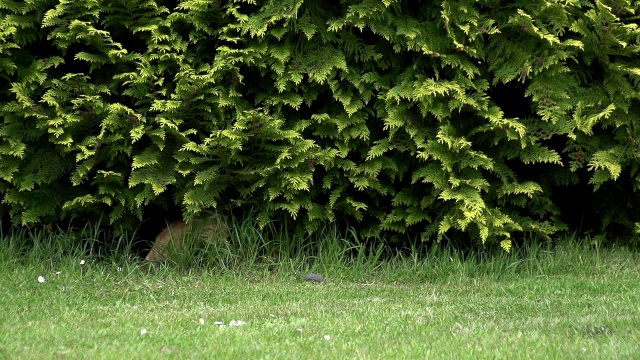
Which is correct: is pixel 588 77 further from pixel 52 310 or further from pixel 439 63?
pixel 52 310

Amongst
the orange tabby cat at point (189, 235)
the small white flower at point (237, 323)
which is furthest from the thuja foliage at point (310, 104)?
the small white flower at point (237, 323)

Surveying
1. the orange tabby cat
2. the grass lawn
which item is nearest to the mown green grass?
the grass lawn

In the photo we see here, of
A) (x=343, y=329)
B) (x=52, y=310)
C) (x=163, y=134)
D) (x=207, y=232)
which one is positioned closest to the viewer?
(x=343, y=329)

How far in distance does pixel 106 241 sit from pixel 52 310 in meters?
2.03

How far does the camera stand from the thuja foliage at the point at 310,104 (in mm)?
6145

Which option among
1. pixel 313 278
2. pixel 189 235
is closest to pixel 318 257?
pixel 313 278

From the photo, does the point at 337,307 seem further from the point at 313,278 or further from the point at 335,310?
the point at 313,278

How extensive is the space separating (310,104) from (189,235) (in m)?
1.69

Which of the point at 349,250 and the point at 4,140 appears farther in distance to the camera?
the point at 349,250

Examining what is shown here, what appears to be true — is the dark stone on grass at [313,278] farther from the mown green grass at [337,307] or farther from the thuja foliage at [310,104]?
the thuja foliage at [310,104]

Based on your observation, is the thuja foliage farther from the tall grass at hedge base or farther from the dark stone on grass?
the dark stone on grass

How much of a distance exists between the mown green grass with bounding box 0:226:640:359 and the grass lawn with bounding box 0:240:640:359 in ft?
0.04

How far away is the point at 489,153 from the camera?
6574 millimetres

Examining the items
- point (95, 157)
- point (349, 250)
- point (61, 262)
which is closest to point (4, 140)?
point (95, 157)
